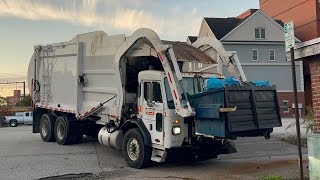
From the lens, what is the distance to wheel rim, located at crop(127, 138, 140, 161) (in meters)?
10.3

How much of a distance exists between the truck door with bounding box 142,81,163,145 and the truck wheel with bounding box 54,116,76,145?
5.13 metres

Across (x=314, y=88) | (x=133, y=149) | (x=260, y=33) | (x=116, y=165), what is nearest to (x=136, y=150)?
(x=133, y=149)

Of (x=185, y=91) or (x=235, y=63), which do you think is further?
(x=235, y=63)

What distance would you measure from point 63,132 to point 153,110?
608 centimetres

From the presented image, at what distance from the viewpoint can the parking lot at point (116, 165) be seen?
31.2 ft

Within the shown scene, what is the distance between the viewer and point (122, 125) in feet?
36.4

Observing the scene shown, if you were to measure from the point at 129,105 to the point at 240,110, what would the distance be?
153 inches

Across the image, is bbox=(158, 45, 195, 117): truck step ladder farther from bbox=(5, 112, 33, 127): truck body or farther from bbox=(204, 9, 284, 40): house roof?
bbox=(204, 9, 284, 40): house roof

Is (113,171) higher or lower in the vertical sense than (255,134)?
lower

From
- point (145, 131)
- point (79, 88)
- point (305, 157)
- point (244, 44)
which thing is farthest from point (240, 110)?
point (244, 44)

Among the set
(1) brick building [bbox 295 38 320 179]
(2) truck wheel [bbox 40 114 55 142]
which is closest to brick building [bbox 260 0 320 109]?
(2) truck wheel [bbox 40 114 55 142]

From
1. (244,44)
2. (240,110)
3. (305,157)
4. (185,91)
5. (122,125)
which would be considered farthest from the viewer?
(244,44)

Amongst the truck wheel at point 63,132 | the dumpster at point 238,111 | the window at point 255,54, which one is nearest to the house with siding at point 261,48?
the window at point 255,54

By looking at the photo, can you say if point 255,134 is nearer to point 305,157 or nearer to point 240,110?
point 240,110
